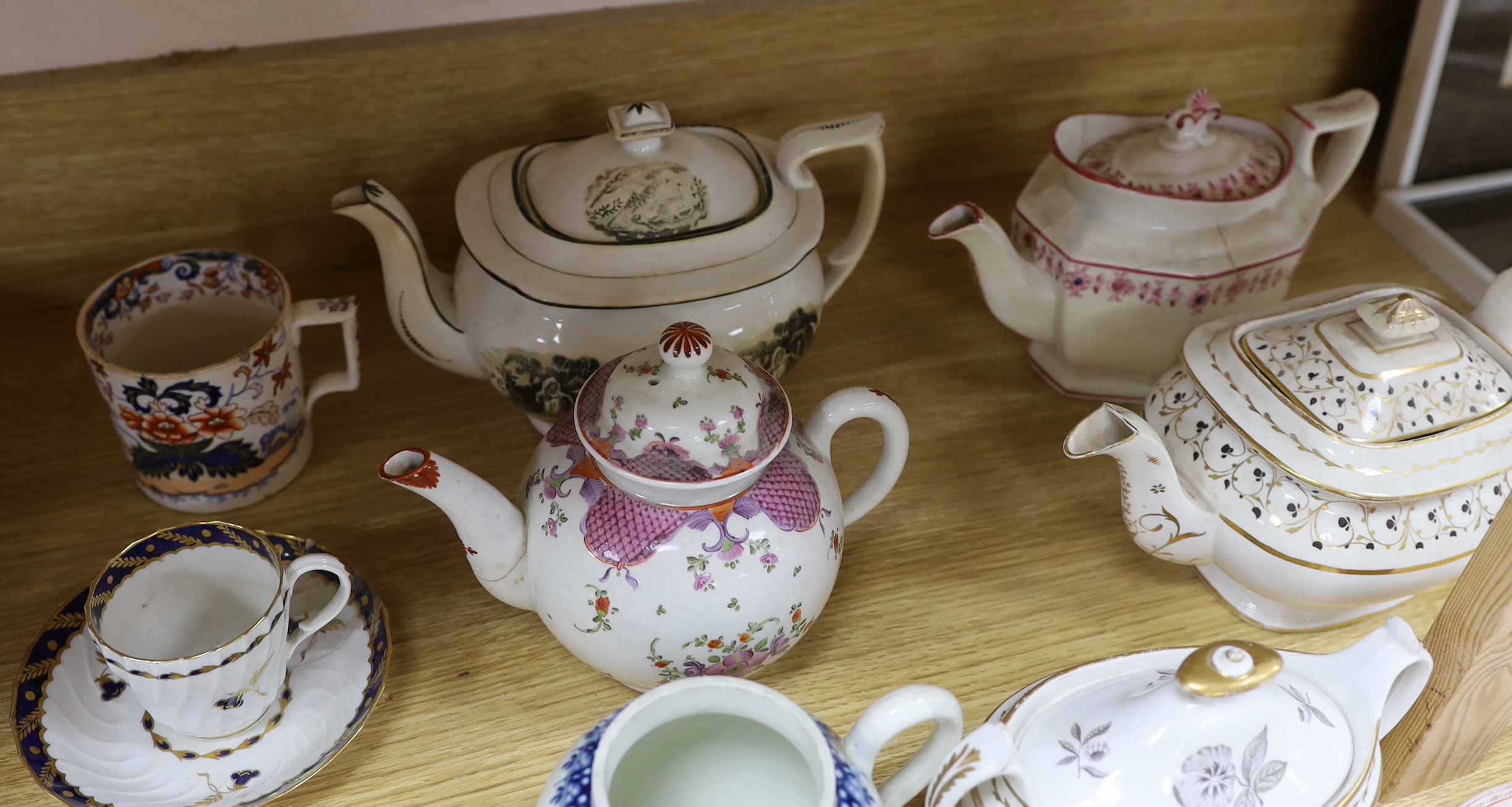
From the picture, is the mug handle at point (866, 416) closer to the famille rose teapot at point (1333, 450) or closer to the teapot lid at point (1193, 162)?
the famille rose teapot at point (1333, 450)

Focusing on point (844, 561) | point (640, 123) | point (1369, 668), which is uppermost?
point (640, 123)

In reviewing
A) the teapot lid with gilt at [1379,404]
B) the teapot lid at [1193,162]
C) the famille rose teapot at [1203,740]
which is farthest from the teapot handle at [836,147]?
the famille rose teapot at [1203,740]

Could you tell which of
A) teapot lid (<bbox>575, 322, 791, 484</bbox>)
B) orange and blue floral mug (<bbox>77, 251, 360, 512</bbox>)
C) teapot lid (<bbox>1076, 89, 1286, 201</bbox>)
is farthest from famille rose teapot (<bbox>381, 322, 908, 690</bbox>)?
teapot lid (<bbox>1076, 89, 1286, 201</bbox>)

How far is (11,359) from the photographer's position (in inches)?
33.4

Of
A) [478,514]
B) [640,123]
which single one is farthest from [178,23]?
[478,514]

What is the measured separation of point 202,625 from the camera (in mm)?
618

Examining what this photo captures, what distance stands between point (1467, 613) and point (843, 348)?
0.47 metres

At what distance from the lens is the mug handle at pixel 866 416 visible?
62 cm

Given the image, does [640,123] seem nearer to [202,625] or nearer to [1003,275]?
[1003,275]

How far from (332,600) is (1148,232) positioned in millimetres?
554

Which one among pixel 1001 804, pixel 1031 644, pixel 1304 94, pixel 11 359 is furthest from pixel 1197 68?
pixel 11 359

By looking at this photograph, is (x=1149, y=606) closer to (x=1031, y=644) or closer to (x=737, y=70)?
(x=1031, y=644)

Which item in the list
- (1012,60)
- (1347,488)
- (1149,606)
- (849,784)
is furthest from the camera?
(1012,60)

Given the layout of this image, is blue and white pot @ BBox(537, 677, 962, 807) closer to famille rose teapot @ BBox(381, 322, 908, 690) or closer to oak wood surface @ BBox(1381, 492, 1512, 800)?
famille rose teapot @ BBox(381, 322, 908, 690)
